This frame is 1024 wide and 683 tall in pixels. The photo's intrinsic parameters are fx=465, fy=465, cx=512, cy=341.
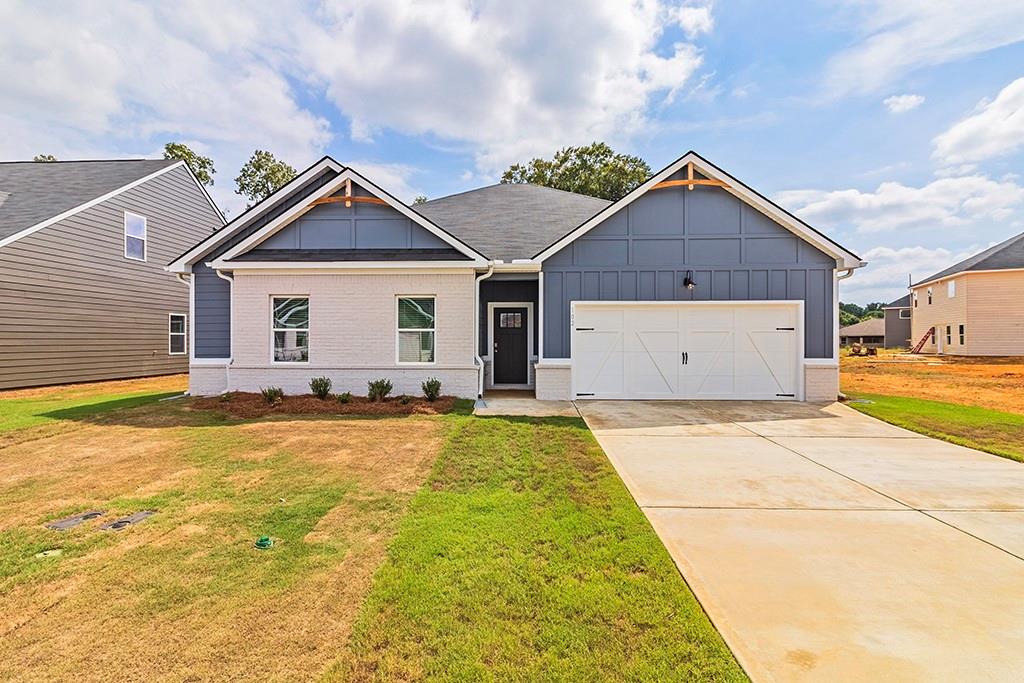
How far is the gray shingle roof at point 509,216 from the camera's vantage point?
12570mm

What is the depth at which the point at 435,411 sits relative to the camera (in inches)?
369

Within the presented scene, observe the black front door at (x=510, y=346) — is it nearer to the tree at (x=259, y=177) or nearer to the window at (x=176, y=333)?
the window at (x=176, y=333)

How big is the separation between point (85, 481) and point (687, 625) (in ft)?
20.9

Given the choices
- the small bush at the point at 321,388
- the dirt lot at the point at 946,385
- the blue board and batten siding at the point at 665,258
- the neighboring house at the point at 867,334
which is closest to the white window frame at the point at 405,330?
the small bush at the point at 321,388

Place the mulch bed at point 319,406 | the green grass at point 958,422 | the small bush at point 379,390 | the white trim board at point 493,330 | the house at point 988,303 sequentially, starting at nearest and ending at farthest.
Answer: the green grass at point 958,422 → the mulch bed at point 319,406 → the small bush at point 379,390 → the white trim board at point 493,330 → the house at point 988,303

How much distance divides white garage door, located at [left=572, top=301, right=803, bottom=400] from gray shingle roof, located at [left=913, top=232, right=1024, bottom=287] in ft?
86.6

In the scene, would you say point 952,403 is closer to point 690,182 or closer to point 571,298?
point 690,182

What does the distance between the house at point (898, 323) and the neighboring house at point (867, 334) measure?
6.40 m

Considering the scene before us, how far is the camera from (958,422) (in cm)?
859

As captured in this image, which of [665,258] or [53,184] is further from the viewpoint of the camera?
[53,184]

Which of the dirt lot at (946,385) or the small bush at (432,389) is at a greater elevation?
the small bush at (432,389)

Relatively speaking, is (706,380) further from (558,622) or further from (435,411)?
(558,622)

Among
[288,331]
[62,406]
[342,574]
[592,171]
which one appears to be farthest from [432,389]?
[592,171]

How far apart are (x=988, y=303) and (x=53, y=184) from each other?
4477 centimetres
